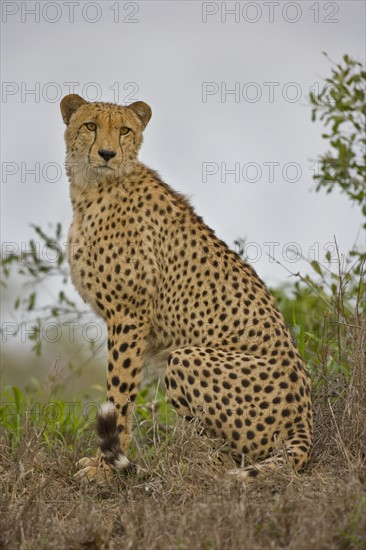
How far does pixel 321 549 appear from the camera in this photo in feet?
8.27

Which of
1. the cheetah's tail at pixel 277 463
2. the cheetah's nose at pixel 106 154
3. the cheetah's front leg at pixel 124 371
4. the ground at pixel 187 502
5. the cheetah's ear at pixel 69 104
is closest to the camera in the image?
the ground at pixel 187 502

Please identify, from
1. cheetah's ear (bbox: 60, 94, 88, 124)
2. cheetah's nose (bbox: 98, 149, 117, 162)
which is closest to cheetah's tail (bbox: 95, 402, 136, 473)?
cheetah's nose (bbox: 98, 149, 117, 162)

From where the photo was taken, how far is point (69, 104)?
164 inches

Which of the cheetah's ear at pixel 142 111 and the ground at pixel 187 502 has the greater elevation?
the cheetah's ear at pixel 142 111

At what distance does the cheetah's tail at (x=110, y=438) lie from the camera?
3.27 metres

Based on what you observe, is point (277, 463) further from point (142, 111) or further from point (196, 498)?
point (142, 111)

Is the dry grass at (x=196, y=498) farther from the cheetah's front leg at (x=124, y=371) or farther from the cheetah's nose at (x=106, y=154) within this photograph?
the cheetah's nose at (x=106, y=154)

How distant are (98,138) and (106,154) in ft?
0.26

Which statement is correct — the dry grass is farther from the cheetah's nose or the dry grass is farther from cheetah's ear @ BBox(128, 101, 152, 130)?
cheetah's ear @ BBox(128, 101, 152, 130)

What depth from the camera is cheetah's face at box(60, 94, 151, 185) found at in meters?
3.99

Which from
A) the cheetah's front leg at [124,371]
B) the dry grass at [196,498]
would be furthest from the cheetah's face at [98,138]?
the dry grass at [196,498]

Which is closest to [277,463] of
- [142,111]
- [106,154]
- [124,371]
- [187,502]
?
[187,502]

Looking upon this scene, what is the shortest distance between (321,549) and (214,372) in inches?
43.5

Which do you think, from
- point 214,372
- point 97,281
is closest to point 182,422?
point 214,372
